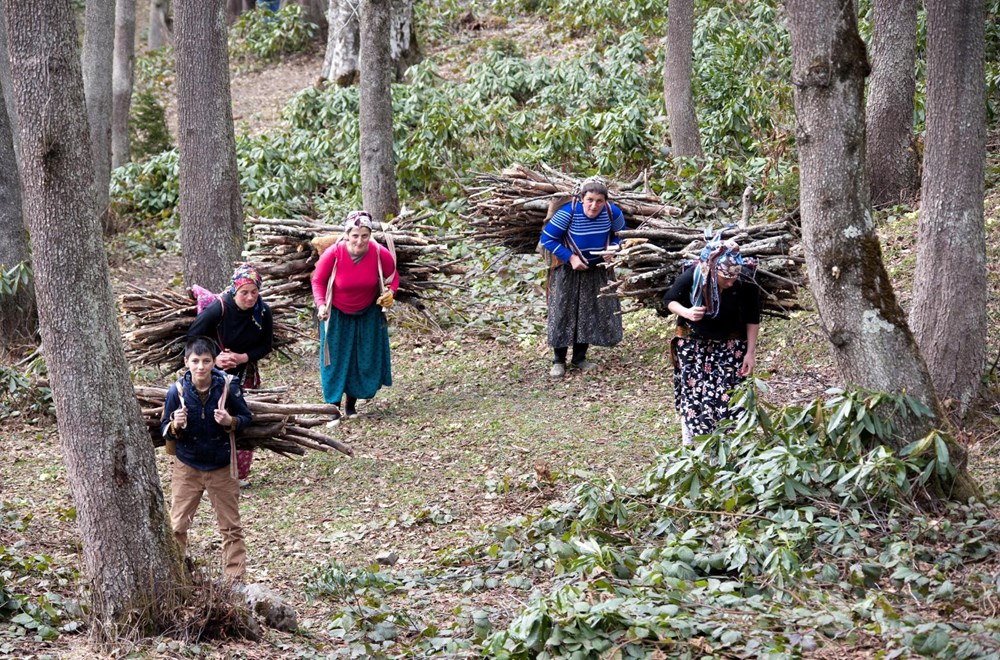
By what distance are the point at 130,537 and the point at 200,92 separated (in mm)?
7286

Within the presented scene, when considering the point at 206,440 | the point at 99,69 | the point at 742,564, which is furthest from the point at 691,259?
the point at 99,69

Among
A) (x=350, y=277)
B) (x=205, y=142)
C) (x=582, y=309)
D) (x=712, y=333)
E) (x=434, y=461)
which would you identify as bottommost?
(x=434, y=461)

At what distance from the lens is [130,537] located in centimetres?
554

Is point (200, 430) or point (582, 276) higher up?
point (582, 276)

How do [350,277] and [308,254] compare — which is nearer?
[350,277]

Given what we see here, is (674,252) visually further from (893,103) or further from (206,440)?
(893,103)

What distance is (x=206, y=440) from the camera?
6660 millimetres

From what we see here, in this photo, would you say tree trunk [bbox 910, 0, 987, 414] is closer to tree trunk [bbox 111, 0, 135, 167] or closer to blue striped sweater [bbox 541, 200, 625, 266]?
blue striped sweater [bbox 541, 200, 625, 266]

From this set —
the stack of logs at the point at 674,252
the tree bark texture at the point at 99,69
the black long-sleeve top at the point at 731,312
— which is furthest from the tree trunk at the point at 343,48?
the black long-sleeve top at the point at 731,312

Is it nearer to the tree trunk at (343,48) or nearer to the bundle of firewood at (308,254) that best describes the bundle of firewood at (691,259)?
the bundle of firewood at (308,254)

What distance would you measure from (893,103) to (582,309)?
14.9 feet

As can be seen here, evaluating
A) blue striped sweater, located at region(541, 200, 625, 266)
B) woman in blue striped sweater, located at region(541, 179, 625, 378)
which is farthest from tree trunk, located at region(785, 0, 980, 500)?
blue striped sweater, located at region(541, 200, 625, 266)

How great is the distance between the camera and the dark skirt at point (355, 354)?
10.4 meters

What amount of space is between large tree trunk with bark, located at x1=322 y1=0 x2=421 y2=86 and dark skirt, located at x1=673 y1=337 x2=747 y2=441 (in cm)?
1436
